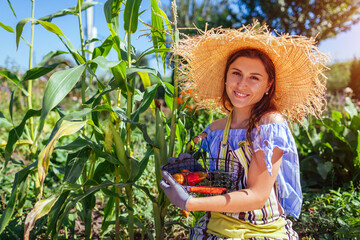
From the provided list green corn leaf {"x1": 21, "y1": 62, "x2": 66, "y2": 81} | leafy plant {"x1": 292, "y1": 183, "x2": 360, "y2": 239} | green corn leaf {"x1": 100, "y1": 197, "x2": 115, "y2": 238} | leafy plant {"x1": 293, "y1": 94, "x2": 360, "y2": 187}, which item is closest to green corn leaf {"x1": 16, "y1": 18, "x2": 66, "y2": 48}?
green corn leaf {"x1": 21, "y1": 62, "x2": 66, "y2": 81}

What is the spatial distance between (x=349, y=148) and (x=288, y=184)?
1453 mm

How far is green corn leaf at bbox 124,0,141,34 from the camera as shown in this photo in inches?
58.6

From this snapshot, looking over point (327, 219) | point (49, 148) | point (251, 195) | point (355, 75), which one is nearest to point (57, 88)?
point (49, 148)

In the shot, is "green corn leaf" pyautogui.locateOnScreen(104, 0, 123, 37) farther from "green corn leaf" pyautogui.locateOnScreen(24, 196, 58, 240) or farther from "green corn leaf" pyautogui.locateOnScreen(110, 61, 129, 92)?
"green corn leaf" pyautogui.locateOnScreen(24, 196, 58, 240)

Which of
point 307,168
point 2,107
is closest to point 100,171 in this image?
point 307,168

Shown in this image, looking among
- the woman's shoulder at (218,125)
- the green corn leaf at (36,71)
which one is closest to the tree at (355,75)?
the woman's shoulder at (218,125)

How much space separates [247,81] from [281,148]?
0.31 meters

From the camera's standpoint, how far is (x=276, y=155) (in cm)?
128

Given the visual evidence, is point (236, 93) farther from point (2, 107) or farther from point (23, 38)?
point (2, 107)

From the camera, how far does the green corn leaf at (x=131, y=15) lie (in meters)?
1.49

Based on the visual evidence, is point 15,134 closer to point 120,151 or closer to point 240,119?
point 120,151

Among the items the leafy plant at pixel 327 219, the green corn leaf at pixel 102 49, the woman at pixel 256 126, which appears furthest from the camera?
the leafy plant at pixel 327 219

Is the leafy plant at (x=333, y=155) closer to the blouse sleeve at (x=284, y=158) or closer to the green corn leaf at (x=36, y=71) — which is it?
the blouse sleeve at (x=284, y=158)

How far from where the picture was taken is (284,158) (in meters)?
1.43
